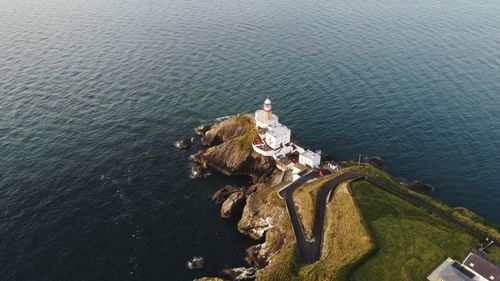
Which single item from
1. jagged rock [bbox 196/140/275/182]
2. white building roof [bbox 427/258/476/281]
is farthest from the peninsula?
jagged rock [bbox 196/140/275/182]

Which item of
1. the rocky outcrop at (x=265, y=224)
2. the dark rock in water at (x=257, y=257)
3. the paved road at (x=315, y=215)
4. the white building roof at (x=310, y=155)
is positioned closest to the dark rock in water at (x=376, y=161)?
the paved road at (x=315, y=215)

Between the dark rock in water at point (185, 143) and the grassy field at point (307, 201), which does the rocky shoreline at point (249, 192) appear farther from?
the dark rock in water at point (185, 143)

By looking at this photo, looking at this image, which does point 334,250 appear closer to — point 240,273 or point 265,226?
point 265,226

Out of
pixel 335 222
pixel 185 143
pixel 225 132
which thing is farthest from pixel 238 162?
pixel 335 222

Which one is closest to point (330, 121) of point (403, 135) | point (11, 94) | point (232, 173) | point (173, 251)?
point (403, 135)

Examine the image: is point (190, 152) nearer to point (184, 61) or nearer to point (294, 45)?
point (184, 61)

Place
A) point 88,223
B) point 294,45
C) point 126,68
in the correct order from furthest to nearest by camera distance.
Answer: point 294,45, point 126,68, point 88,223
